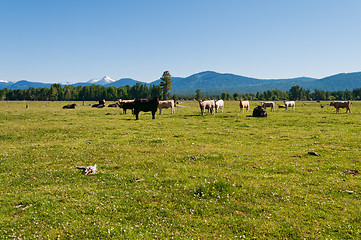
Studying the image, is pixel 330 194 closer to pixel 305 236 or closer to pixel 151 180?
pixel 305 236

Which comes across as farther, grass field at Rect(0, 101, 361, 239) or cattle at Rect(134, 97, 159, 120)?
cattle at Rect(134, 97, 159, 120)

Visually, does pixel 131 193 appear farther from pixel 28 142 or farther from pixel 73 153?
pixel 28 142

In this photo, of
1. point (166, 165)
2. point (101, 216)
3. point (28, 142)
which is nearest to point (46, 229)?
point (101, 216)

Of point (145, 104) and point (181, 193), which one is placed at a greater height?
→ point (145, 104)

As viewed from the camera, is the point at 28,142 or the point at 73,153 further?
the point at 28,142

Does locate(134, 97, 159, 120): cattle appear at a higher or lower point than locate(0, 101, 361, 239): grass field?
higher

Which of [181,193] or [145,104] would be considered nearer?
[181,193]

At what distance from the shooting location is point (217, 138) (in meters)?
18.5

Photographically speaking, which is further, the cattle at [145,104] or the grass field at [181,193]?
the cattle at [145,104]

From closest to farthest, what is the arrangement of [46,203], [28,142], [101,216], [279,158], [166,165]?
[101,216], [46,203], [166,165], [279,158], [28,142]

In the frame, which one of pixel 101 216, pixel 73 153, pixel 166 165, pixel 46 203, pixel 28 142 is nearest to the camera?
pixel 101 216

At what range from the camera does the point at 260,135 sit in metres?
19.9

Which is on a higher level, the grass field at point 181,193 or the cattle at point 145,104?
the cattle at point 145,104

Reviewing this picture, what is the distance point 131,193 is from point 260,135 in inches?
605
